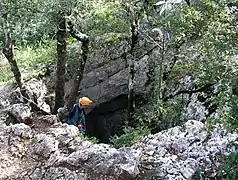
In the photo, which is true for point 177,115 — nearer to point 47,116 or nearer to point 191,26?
point 191,26

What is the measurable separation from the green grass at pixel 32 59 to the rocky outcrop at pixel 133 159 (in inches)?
225

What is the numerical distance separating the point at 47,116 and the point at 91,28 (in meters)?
2.96

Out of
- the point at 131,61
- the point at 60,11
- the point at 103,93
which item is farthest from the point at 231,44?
the point at 103,93

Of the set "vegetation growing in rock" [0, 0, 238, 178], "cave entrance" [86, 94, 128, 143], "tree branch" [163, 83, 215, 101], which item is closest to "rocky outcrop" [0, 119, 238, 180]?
"vegetation growing in rock" [0, 0, 238, 178]

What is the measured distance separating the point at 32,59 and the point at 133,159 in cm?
892

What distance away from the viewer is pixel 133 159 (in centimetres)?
586

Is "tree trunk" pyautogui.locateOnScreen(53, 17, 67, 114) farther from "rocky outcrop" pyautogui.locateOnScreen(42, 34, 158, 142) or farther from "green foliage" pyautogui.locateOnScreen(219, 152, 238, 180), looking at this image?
"green foliage" pyautogui.locateOnScreen(219, 152, 238, 180)

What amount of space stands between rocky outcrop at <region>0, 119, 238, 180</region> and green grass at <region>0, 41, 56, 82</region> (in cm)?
572

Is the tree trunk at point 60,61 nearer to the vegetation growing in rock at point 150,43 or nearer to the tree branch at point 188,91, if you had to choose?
the vegetation growing in rock at point 150,43

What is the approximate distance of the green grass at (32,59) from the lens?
1306 cm

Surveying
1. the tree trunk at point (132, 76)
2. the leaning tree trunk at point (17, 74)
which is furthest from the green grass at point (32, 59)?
the tree trunk at point (132, 76)

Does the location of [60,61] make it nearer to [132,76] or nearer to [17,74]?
[17,74]

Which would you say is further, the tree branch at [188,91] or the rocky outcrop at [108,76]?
the rocky outcrop at [108,76]

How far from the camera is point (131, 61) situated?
433 inches
